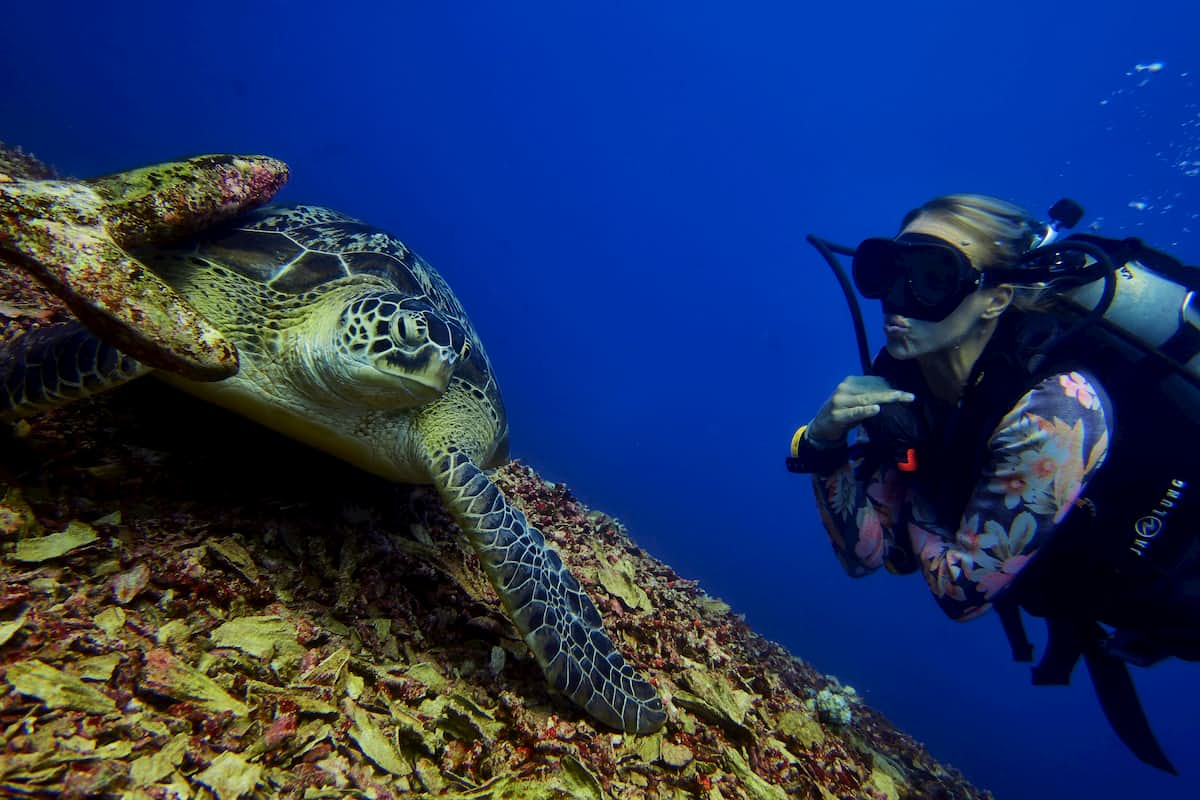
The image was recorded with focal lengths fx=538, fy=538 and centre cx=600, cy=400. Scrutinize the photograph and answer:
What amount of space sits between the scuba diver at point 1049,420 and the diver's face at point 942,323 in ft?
0.03

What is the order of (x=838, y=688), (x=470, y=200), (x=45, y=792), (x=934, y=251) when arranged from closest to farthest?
(x=45, y=792), (x=934, y=251), (x=838, y=688), (x=470, y=200)

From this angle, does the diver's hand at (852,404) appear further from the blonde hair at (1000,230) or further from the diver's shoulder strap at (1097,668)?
the diver's shoulder strap at (1097,668)

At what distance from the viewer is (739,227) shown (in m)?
102

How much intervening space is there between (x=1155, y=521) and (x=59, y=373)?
523cm

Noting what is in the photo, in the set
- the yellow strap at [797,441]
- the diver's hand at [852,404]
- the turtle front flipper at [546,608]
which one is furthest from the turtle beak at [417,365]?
the yellow strap at [797,441]

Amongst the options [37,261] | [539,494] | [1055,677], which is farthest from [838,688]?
[37,261]

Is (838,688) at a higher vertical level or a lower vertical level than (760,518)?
lower

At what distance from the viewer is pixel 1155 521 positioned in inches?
116

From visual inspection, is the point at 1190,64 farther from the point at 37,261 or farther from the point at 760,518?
the point at 760,518

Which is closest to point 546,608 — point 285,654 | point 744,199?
point 285,654

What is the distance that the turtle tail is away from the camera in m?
2.02

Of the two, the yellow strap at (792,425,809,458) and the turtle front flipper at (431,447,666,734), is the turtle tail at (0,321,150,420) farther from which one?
the yellow strap at (792,425,809,458)

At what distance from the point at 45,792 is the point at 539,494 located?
368cm

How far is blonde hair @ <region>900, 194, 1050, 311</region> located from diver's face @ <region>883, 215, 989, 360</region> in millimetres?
51
